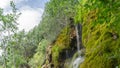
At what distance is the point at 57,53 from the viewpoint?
68.8 feet

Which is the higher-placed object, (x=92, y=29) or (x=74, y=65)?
(x=92, y=29)

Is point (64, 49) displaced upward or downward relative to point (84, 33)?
downward

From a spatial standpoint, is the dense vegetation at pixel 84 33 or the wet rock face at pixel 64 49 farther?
the wet rock face at pixel 64 49

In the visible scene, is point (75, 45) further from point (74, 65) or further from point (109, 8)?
point (109, 8)

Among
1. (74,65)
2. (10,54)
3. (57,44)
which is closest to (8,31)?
(10,54)

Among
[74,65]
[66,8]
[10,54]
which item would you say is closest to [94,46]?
[74,65]

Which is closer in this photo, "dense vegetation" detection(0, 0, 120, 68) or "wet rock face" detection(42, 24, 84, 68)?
"dense vegetation" detection(0, 0, 120, 68)

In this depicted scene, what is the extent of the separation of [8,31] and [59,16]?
6.16 m

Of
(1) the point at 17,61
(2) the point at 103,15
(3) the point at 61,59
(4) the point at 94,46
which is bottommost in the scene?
(1) the point at 17,61

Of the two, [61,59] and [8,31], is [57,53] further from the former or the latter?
[8,31]

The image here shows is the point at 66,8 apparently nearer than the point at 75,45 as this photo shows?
No

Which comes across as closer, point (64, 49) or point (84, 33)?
point (84, 33)

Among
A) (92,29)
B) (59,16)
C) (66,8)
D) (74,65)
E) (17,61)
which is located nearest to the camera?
(92,29)

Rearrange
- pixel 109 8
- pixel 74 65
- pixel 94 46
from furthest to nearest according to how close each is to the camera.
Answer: pixel 74 65 < pixel 94 46 < pixel 109 8
